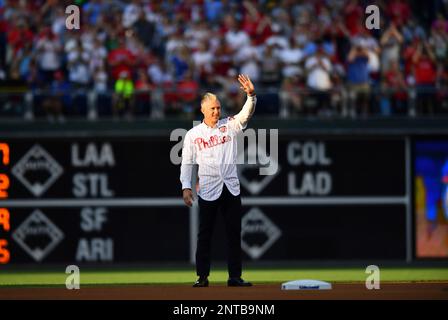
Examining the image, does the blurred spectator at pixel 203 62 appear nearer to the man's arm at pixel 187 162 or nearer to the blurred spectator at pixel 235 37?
the blurred spectator at pixel 235 37

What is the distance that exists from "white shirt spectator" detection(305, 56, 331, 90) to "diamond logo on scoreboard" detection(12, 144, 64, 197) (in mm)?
4675

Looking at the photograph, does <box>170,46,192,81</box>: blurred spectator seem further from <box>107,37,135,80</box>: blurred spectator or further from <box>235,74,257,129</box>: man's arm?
<box>235,74,257,129</box>: man's arm

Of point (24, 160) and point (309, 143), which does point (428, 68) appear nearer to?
point (309, 143)

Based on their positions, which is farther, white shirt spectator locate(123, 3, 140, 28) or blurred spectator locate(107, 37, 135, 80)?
white shirt spectator locate(123, 3, 140, 28)

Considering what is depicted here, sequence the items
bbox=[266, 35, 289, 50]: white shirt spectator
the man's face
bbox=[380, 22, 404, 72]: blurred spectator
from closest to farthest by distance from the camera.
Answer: the man's face < bbox=[380, 22, 404, 72]: blurred spectator < bbox=[266, 35, 289, 50]: white shirt spectator

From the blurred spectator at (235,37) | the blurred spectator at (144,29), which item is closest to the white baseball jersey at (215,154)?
the blurred spectator at (235,37)

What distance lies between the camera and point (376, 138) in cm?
1962

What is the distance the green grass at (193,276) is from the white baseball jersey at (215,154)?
4.15 metres

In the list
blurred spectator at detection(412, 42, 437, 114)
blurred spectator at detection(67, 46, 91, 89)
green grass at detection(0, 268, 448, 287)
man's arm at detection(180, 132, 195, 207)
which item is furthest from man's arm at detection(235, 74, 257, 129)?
blurred spectator at detection(67, 46, 91, 89)

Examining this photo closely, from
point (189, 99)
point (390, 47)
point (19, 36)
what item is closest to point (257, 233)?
point (189, 99)

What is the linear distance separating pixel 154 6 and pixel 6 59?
3123 millimetres

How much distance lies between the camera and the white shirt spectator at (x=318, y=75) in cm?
2002

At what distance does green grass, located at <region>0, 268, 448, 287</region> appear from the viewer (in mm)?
16438
